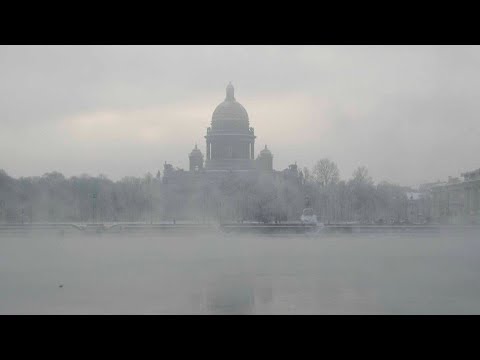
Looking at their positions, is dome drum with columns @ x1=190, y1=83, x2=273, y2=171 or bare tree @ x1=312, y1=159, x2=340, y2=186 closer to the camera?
bare tree @ x1=312, y1=159, x2=340, y2=186

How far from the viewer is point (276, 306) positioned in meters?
10.7

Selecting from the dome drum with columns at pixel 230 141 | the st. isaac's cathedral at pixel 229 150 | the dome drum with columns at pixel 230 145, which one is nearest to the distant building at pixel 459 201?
the st. isaac's cathedral at pixel 229 150

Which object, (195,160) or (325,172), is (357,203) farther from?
(195,160)

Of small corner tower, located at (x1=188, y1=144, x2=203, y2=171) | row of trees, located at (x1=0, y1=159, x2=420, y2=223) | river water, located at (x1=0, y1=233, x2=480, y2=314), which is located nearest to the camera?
river water, located at (x1=0, y1=233, x2=480, y2=314)

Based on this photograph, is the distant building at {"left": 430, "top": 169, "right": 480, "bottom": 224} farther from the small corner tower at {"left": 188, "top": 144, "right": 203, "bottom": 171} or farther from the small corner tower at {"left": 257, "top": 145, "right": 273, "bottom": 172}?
the small corner tower at {"left": 188, "top": 144, "right": 203, "bottom": 171}

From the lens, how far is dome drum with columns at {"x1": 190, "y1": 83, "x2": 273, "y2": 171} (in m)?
66.3

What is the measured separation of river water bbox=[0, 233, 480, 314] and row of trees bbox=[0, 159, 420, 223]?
21.5 meters

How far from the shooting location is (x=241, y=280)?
1373 cm

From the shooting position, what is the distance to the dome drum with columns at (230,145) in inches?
2611

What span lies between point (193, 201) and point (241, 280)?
3756 centimetres

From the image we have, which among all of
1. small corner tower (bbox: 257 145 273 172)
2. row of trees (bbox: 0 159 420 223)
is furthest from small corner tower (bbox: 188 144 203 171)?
row of trees (bbox: 0 159 420 223)

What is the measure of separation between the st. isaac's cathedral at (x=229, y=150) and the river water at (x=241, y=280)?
1708 inches
